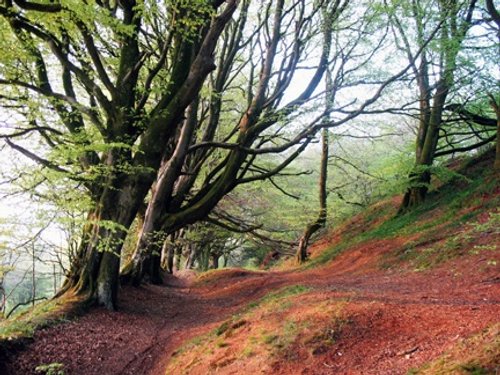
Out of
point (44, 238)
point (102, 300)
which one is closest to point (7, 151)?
point (44, 238)

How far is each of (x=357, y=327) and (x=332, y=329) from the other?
1.00ft

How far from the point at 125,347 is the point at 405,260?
24.1 ft

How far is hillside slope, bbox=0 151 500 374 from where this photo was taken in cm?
396

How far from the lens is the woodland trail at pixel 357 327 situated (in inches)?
161

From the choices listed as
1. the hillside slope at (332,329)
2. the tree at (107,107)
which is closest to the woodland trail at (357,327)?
the hillside slope at (332,329)

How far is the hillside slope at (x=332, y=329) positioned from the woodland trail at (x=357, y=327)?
0.02 m

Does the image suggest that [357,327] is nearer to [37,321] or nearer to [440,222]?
[37,321]

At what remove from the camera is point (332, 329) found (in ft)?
15.8

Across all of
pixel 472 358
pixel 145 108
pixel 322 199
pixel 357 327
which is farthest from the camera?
pixel 322 199

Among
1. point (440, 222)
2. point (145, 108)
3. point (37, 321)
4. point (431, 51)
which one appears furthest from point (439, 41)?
point (37, 321)

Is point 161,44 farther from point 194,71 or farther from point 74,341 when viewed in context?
point 74,341

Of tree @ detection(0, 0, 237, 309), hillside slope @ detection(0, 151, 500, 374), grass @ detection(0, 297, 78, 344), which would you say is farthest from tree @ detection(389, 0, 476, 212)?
grass @ detection(0, 297, 78, 344)

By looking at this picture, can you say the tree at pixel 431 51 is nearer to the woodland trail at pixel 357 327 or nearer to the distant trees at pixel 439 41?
the distant trees at pixel 439 41

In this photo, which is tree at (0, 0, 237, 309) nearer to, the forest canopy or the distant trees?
the forest canopy
